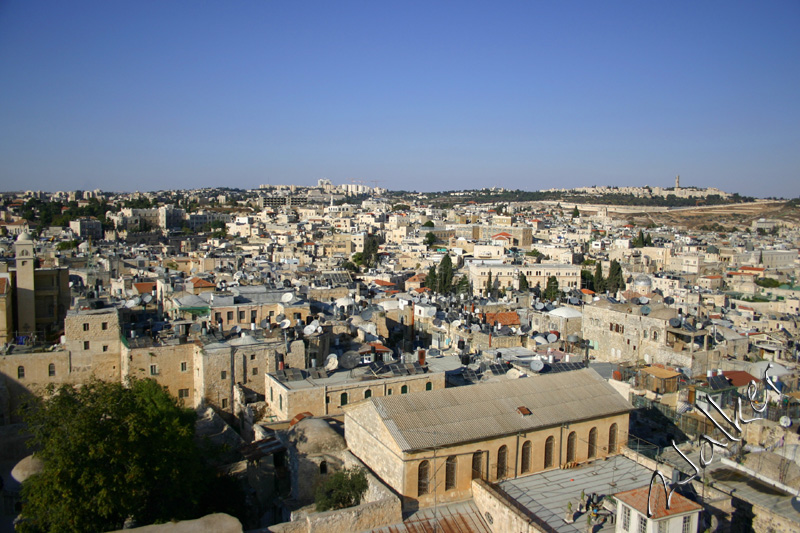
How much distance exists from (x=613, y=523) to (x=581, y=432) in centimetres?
277

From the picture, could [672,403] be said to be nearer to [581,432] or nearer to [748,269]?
[581,432]

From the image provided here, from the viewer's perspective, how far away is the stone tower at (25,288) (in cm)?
2328

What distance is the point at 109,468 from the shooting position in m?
10.7

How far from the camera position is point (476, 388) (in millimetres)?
12781

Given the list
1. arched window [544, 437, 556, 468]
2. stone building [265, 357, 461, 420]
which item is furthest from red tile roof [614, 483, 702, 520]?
stone building [265, 357, 461, 420]

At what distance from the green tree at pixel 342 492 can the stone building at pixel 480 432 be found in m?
0.53

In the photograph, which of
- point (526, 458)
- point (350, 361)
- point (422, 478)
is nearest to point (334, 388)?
point (350, 361)

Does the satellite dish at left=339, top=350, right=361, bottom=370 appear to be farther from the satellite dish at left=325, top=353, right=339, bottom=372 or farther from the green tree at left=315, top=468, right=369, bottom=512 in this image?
the green tree at left=315, top=468, right=369, bottom=512

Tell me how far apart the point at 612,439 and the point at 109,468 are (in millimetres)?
9811

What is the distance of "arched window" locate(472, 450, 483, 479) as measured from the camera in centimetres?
1161

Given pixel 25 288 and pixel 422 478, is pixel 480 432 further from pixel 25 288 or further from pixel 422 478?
pixel 25 288

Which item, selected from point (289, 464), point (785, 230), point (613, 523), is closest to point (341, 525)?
point (289, 464)

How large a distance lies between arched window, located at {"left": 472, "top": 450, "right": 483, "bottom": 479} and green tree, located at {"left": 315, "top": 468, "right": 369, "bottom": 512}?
1.98m

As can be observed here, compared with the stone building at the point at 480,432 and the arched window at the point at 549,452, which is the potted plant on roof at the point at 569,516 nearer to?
the stone building at the point at 480,432
